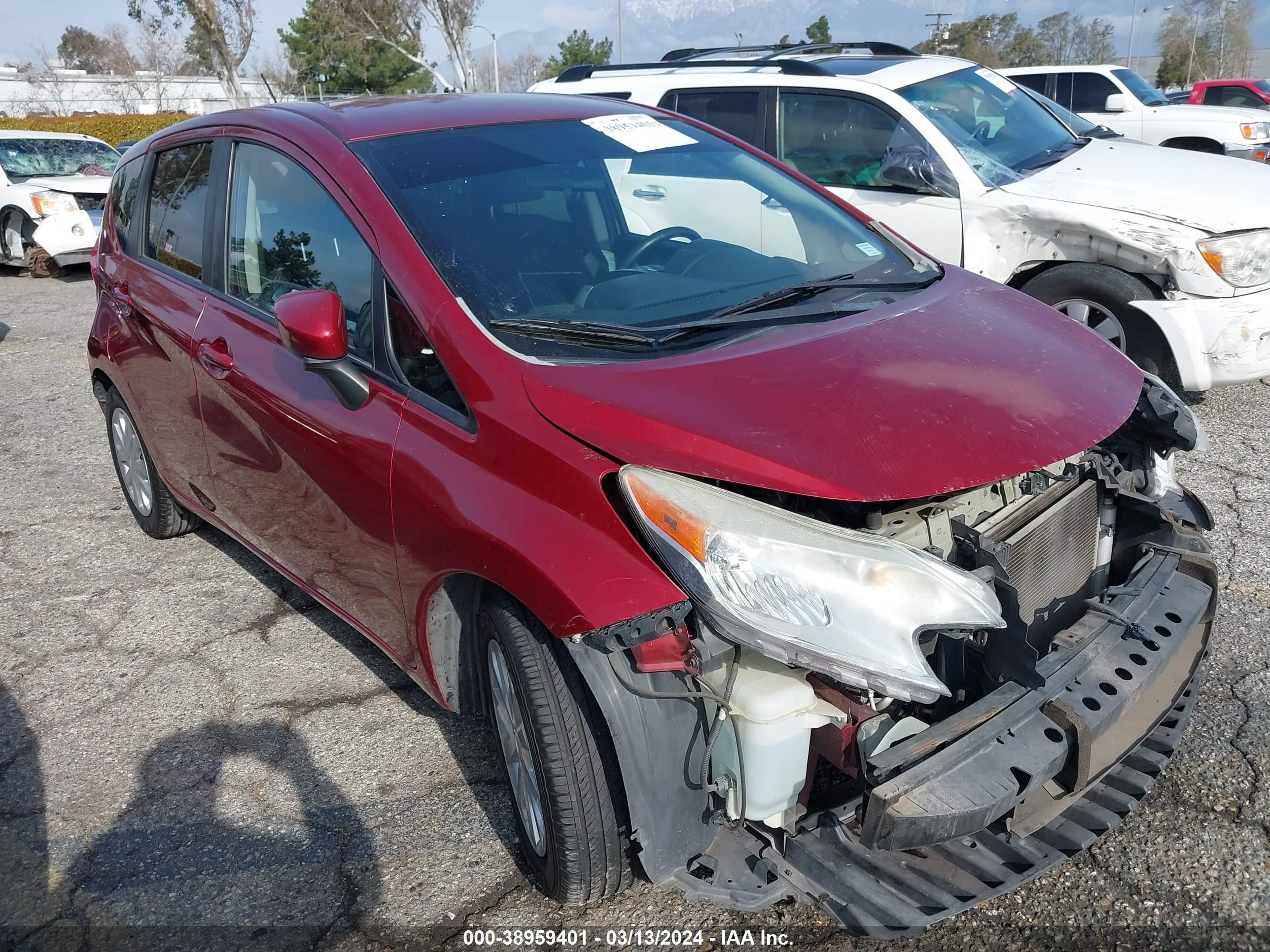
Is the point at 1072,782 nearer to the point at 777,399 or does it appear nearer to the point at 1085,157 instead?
the point at 777,399

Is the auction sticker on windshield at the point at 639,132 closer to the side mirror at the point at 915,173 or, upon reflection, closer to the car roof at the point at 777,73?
the side mirror at the point at 915,173

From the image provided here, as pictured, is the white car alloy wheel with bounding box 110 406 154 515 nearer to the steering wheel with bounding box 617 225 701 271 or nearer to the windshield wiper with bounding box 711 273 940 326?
the steering wheel with bounding box 617 225 701 271

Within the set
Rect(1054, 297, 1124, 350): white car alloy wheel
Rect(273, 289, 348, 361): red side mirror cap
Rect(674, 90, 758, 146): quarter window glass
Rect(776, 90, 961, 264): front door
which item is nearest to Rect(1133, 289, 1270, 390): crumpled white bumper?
Rect(1054, 297, 1124, 350): white car alloy wheel

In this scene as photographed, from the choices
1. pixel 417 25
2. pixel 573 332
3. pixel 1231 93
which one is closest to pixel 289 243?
pixel 573 332

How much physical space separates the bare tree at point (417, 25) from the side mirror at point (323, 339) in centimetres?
3605

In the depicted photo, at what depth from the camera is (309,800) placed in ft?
9.68

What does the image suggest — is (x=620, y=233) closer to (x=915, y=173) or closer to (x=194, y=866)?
(x=194, y=866)

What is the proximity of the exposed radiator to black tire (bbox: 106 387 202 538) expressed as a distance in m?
3.51

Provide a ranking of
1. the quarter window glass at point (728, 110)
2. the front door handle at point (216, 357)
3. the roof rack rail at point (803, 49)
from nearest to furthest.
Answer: the front door handle at point (216, 357) → the quarter window glass at point (728, 110) → the roof rack rail at point (803, 49)

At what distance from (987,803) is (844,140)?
506cm

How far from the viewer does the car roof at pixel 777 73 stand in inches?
248

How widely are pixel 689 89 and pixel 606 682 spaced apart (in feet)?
18.2

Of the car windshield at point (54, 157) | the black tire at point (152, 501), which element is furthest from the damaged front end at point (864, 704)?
the car windshield at point (54, 157)

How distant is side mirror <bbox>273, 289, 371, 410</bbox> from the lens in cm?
249
